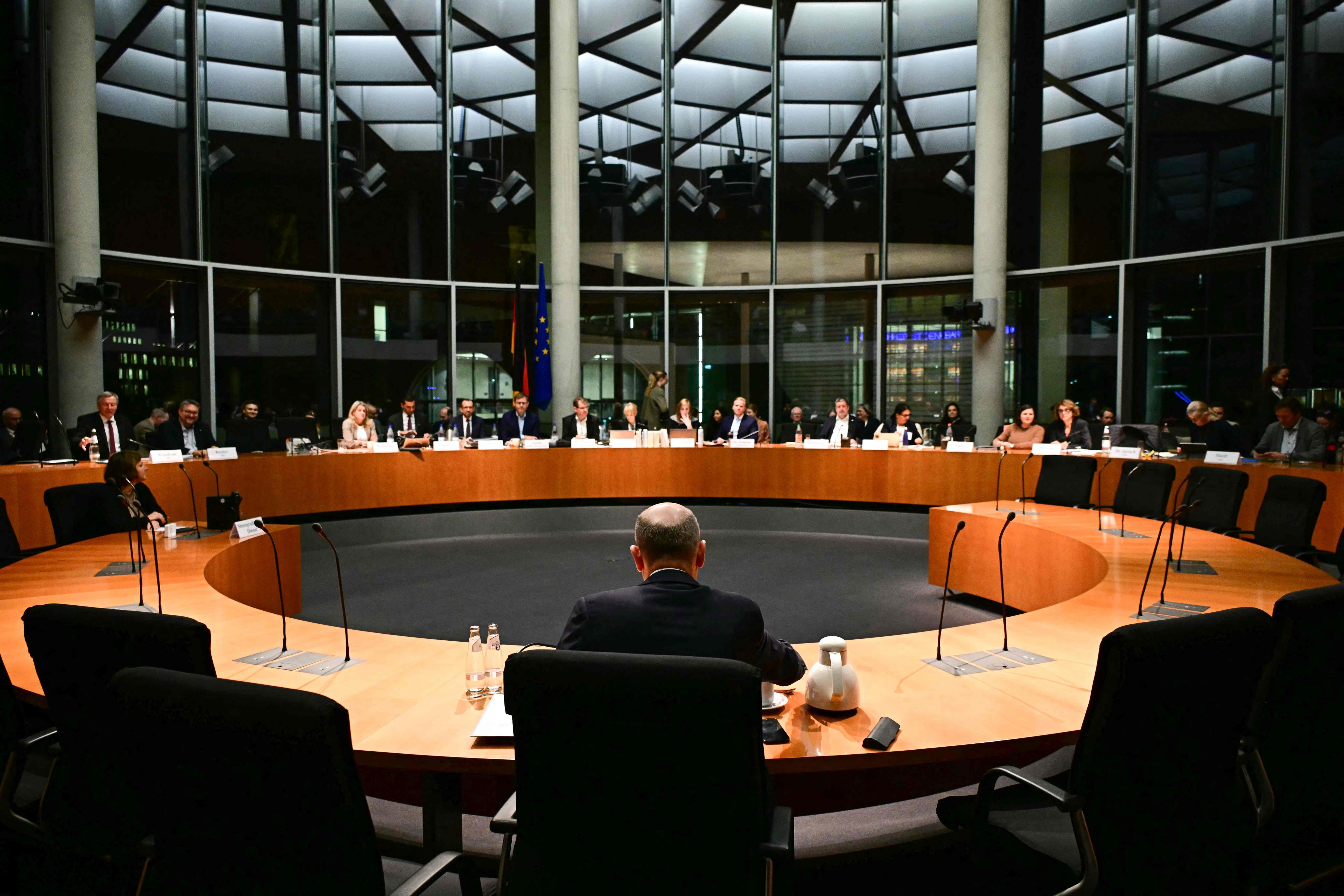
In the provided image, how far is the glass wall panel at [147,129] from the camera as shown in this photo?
8969mm

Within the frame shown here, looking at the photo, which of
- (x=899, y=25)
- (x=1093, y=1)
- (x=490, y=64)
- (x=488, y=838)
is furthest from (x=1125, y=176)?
(x=488, y=838)

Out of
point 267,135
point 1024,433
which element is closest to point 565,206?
point 267,135

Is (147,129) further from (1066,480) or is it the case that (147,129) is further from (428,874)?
(428,874)

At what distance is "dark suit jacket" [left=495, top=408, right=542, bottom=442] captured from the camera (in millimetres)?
9242

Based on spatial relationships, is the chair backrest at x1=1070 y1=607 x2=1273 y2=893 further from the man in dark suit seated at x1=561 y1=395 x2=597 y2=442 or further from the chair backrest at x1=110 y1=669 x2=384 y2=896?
the man in dark suit seated at x1=561 y1=395 x2=597 y2=442

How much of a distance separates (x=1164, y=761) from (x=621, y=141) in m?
11.2

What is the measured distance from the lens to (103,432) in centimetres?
744

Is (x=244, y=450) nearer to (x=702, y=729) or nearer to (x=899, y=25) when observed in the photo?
(x=702, y=729)

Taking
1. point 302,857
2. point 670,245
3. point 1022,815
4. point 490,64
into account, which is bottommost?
point 1022,815

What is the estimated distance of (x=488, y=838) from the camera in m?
2.25

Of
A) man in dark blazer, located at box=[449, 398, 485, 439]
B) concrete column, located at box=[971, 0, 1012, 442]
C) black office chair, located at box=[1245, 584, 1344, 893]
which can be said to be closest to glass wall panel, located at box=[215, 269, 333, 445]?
man in dark blazer, located at box=[449, 398, 485, 439]

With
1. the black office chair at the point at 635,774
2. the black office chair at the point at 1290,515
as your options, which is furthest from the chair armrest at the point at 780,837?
the black office chair at the point at 1290,515

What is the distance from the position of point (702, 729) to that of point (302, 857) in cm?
64

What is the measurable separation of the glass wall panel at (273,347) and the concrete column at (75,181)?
4.77 feet
